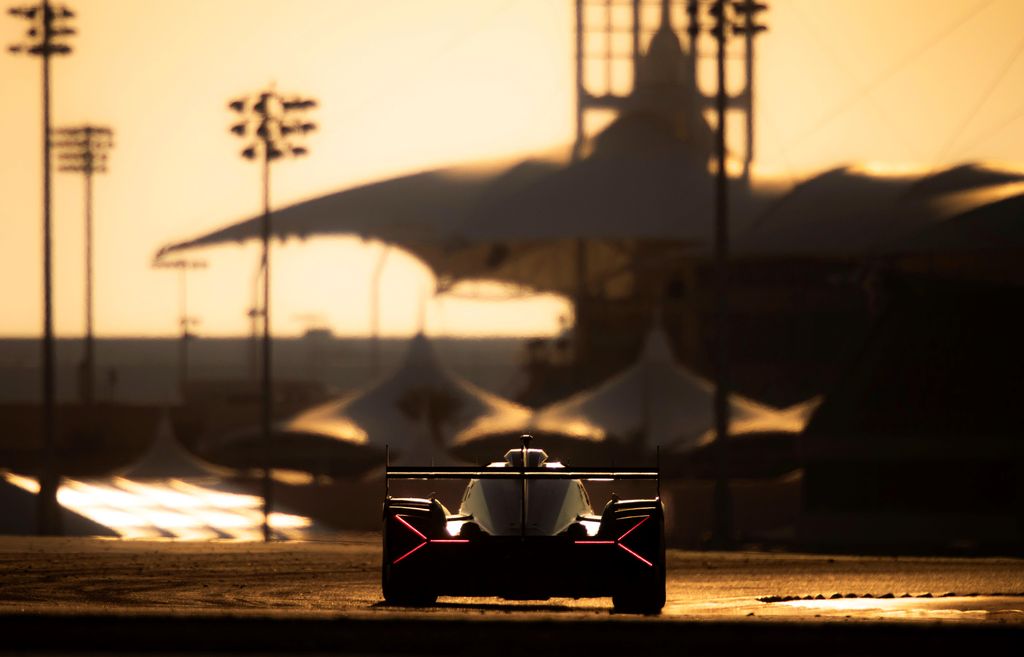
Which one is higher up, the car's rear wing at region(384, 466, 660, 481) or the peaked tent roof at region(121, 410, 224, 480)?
the car's rear wing at region(384, 466, 660, 481)

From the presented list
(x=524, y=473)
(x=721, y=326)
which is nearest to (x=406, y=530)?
(x=524, y=473)

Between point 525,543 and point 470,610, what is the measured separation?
1148 millimetres

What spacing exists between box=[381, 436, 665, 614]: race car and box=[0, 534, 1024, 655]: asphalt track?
295 mm

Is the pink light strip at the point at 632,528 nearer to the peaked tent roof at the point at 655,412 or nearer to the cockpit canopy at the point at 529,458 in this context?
the cockpit canopy at the point at 529,458

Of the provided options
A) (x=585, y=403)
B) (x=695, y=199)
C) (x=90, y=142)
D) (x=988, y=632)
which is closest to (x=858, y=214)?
(x=695, y=199)

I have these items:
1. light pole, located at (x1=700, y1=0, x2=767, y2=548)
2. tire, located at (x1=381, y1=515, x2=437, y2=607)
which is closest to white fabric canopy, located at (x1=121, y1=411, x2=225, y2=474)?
light pole, located at (x1=700, y1=0, x2=767, y2=548)

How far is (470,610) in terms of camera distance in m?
18.5

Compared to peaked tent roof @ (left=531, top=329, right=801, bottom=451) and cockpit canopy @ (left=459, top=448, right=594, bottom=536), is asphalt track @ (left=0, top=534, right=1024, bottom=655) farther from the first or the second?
peaked tent roof @ (left=531, top=329, right=801, bottom=451)

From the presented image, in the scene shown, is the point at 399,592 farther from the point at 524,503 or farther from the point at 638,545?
the point at 638,545

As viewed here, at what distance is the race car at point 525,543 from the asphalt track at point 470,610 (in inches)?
11.6

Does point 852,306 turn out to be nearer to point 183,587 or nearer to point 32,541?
point 32,541

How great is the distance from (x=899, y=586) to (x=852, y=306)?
76.6m

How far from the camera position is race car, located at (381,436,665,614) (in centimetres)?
1755

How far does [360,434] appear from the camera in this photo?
77.8 meters
